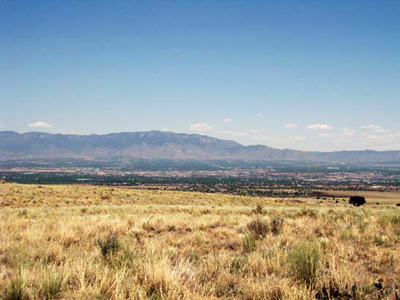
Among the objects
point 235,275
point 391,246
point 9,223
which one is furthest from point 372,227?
point 9,223

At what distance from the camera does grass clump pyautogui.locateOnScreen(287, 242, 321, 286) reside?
515 centimetres

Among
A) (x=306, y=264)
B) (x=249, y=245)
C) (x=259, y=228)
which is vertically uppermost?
(x=306, y=264)

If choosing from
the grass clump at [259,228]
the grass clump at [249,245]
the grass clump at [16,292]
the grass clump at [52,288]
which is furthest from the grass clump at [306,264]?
the grass clump at [16,292]

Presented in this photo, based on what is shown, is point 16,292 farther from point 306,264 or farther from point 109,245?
point 306,264

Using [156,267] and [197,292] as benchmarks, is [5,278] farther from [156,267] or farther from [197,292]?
[197,292]

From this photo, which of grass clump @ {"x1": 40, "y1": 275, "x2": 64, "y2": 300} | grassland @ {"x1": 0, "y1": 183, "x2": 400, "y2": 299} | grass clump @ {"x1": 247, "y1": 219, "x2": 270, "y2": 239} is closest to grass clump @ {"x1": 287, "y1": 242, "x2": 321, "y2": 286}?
grassland @ {"x1": 0, "y1": 183, "x2": 400, "y2": 299}

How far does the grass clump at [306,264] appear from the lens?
5.15 metres

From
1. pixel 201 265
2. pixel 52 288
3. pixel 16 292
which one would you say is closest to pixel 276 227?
pixel 201 265

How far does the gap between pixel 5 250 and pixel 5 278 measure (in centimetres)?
233

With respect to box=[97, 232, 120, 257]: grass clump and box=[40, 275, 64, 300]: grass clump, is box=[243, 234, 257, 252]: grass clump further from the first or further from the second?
box=[40, 275, 64, 300]: grass clump

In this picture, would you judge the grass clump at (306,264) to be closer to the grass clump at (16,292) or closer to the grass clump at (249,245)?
the grass clump at (249,245)

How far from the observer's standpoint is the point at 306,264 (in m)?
5.38

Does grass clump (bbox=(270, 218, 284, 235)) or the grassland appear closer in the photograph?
the grassland

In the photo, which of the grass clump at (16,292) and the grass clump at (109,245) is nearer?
the grass clump at (16,292)
